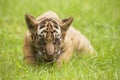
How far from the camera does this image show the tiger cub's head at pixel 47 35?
772 cm

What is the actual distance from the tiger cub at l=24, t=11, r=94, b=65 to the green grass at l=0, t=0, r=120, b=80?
0.48ft

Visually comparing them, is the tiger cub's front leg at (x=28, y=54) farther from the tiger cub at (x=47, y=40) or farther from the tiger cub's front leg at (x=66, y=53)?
the tiger cub's front leg at (x=66, y=53)

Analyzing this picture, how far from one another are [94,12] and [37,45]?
15.8 feet

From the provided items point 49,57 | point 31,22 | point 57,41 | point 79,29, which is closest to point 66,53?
point 57,41

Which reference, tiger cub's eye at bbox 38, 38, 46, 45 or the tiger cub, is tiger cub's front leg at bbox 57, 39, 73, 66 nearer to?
the tiger cub

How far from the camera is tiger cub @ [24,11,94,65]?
7.75 m

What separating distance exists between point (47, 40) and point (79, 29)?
345 cm

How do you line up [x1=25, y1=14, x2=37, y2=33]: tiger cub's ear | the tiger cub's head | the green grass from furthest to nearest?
[x1=25, y1=14, x2=37, y2=33]: tiger cub's ear < the tiger cub's head < the green grass

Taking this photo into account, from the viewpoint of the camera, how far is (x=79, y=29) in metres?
11.1

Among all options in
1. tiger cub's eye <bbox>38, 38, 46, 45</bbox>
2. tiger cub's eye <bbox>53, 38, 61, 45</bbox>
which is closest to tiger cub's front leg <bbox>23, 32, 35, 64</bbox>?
tiger cub's eye <bbox>38, 38, 46, 45</bbox>

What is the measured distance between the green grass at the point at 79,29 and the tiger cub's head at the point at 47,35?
0.88 feet

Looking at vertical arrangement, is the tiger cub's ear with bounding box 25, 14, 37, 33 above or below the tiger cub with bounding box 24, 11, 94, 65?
above

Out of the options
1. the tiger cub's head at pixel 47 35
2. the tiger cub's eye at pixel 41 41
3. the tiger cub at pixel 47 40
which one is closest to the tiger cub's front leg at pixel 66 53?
the tiger cub at pixel 47 40

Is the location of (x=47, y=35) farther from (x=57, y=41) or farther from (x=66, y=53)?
(x=66, y=53)
